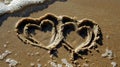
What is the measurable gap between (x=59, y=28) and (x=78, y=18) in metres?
0.35

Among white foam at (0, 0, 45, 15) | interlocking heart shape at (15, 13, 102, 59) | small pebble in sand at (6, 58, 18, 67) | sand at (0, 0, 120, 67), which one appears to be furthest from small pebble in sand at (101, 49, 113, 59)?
white foam at (0, 0, 45, 15)

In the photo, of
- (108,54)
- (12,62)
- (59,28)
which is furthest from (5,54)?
(108,54)

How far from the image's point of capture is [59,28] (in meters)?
4.14

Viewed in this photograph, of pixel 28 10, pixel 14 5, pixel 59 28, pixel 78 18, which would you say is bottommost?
pixel 59 28

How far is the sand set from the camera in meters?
3.89

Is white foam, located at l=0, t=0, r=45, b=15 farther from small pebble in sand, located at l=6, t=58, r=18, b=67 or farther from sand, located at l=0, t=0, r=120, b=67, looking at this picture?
small pebble in sand, located at l=6, t=58, r=18, b=67

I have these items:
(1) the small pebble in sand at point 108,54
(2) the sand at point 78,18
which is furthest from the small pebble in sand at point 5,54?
(1) the small pebble in sand at point 108,54

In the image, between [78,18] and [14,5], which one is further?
[14,5]

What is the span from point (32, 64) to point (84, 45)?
738 mm

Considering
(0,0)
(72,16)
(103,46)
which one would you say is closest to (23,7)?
(0,0)

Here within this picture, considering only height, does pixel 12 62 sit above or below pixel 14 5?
below

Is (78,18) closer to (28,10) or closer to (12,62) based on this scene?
(28,10)

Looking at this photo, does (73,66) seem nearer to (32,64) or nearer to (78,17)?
(32,64)

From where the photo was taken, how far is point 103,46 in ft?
13.5
